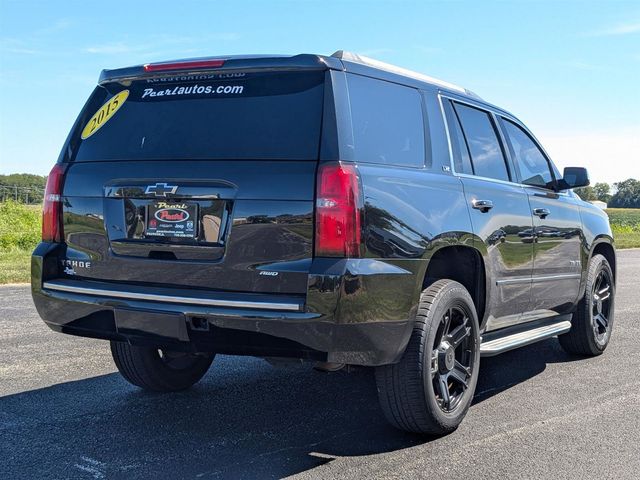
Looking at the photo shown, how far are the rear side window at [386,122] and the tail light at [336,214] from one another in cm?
21

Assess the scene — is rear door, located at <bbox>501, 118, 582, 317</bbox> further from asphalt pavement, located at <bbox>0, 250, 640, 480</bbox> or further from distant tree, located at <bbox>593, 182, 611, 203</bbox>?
distant tree, located at <bbox>593, 182, 611, 203</bbox>

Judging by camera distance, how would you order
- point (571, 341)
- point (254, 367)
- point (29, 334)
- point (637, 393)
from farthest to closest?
point (29, 334) → point (571, 341) → point (254, 367) → point (637, 393)

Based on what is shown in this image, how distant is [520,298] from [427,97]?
165 centimetres

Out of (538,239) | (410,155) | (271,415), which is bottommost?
(271,415)

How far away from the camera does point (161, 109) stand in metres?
4.24

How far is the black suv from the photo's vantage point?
369cm

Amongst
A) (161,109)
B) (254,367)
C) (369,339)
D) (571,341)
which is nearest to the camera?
(369,339)

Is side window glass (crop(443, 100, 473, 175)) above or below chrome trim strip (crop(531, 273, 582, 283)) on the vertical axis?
above

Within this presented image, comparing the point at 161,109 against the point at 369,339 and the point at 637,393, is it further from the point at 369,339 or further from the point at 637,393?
the point at 637,393

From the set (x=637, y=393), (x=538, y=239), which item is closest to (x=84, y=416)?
(x=538, y=239)

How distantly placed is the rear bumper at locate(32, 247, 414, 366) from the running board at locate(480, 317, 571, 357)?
3.78ft

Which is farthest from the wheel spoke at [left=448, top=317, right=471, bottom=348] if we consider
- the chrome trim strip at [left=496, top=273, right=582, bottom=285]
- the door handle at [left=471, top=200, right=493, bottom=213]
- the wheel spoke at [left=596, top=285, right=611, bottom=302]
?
the wheel spoke at [left=596, top=285, right=611, bottom=302]

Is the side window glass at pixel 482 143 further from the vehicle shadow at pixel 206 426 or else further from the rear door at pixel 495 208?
the vehicle shadow at pixel 206 426

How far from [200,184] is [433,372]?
5.38 ft
